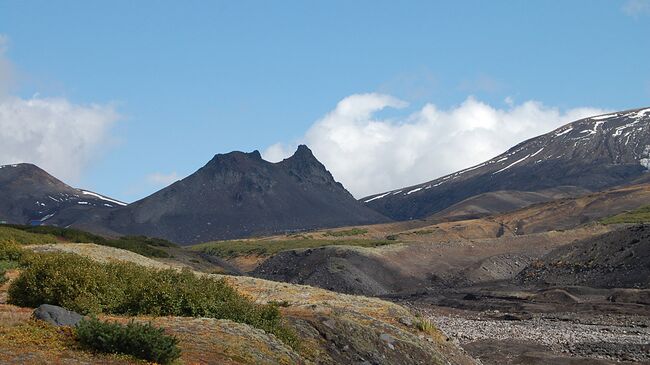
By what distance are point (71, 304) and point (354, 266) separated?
64.4 meters


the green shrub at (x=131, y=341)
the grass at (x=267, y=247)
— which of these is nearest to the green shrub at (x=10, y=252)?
the green shrub at (x=131, y=341)

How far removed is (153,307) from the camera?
739 inches

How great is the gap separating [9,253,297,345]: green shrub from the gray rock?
260cm

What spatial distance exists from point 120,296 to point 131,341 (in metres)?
6.23

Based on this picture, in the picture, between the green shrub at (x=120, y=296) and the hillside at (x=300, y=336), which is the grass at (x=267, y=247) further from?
the green shrub at (x=120, y=296)

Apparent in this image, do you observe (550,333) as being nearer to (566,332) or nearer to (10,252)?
(566,332)

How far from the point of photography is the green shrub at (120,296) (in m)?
18.7

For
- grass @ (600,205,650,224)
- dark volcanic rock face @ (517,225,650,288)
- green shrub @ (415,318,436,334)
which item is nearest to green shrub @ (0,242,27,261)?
green shrub @ (415,318,436,334)

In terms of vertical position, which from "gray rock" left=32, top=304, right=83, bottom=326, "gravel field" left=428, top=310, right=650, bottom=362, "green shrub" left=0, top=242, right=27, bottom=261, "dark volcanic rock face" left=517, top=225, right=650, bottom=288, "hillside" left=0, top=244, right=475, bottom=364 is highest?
"green shrub" left=0, top=242, right=27, bottom=261

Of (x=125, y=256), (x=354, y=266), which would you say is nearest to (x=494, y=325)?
(x=125, y=256)

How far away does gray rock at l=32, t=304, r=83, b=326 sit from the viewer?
14.8 metres

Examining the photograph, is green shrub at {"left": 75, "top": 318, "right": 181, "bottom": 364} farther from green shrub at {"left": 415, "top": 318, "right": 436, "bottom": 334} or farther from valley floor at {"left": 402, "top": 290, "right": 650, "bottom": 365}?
valley floor at {"left": 402, "top": 290, "right": 650, "bottom": 365}

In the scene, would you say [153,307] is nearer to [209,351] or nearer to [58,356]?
[209,351]

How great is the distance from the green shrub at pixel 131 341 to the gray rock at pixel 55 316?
153 cm
